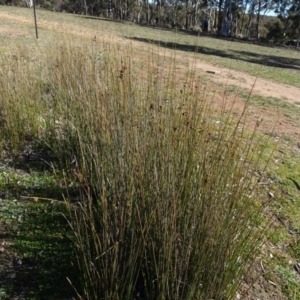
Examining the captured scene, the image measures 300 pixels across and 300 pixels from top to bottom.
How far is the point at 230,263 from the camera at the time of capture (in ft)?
6.31

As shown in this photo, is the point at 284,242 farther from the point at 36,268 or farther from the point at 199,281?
the point at 36,268

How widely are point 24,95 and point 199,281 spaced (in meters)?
2.57

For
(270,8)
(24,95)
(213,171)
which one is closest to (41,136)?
(24,95)

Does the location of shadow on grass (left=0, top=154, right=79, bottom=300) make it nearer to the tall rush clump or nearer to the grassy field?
the grassy field

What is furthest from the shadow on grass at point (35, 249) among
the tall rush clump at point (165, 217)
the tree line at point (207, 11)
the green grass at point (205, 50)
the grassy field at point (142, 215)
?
the tree line at point (207, 11)

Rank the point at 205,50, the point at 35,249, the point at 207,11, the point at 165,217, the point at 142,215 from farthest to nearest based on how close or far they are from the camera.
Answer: the point at 207,11
the point at 205,50
the point at 35,249
the point at 142,215
the point at 165,217

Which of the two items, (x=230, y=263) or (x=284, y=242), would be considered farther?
(x=284, y=242)

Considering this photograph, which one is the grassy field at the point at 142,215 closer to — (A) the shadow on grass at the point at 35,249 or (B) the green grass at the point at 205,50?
(A) the shadow on grass at the point at 35,249

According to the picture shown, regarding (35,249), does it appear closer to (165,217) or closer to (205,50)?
(165,217)

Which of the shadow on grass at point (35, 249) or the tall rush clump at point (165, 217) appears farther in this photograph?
the shadow on grass at point (35, 249)

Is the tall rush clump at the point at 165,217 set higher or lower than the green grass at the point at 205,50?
higher

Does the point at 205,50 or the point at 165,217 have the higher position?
the point at 165,217

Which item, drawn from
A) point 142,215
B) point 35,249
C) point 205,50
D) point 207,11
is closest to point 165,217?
point 142,215

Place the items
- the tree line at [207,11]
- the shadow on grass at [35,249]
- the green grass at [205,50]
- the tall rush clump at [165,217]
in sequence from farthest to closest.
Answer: the tree line at [207,11], the green grass at [205,50], the shadow on grass at [35,249], the tall rush clump at [165,217]
